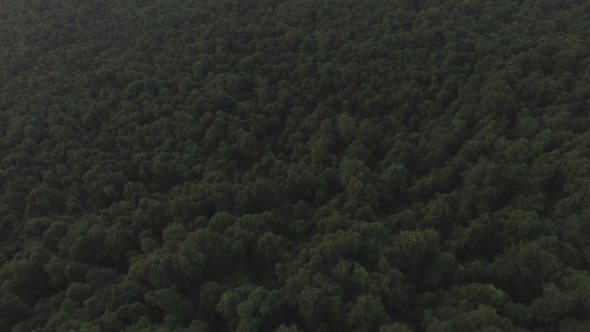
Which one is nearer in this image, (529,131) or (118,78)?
(529,131)

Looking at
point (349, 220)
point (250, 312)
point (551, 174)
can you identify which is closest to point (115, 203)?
point (250, 312)

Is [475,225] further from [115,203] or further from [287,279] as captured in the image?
[115,203]

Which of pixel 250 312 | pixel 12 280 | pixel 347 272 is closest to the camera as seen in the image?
pixel 250 312

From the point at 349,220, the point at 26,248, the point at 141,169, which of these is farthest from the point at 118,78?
the point at 349,220

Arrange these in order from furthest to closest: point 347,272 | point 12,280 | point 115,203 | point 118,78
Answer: point 118,78 < point 115,203 < point 12,280 < point 347,272

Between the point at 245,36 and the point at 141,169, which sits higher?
the point at 245,36

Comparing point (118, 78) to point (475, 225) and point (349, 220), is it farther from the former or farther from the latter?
point (475, 225)
